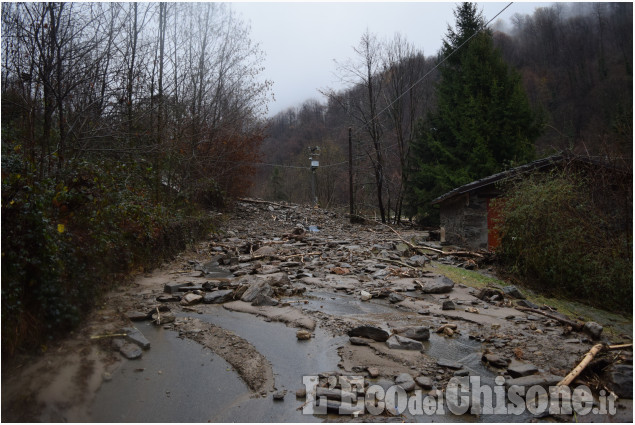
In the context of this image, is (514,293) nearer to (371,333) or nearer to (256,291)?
A: (371,333)

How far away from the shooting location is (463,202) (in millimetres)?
14367

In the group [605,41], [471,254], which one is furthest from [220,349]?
[605,41]

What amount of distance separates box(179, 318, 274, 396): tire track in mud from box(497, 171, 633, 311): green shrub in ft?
20.9

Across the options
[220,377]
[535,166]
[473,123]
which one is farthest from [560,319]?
[473,123]

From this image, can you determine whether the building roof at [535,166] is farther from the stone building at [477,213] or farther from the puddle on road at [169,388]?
the puddle on road at [169,388]

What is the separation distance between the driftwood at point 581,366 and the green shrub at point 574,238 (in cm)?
336

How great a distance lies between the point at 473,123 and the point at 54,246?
65.1 ft

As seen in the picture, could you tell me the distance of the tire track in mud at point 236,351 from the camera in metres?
3.75

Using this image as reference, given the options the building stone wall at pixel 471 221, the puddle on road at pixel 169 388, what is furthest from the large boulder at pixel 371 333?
the building stone wall at pixel 471 221

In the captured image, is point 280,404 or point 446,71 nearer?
point 280,404

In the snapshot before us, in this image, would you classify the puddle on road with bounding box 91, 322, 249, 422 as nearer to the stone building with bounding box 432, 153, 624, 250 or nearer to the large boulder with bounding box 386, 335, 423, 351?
the large boulder with bounding box 386, 335, 423, 351

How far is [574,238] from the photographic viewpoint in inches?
301

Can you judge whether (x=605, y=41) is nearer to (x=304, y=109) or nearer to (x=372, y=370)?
(x=304, y=109)

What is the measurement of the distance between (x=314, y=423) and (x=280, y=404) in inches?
15.8
